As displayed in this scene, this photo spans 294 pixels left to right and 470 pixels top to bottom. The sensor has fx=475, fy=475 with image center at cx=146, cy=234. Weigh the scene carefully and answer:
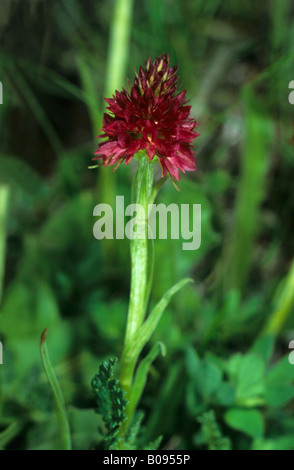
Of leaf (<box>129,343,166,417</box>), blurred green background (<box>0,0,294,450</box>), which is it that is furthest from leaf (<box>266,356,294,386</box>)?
leaf (<box>129,343,166,417</box>)

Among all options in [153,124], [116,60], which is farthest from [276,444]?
[116,60]

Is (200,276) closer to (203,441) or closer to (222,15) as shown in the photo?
(203,441)

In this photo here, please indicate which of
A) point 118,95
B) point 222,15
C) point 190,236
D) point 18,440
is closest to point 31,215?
point 190,236

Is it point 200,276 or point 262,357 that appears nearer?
point 262,357

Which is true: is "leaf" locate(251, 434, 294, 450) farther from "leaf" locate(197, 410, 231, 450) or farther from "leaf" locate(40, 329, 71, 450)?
"leaf" locate(40, 329, 71, 450)

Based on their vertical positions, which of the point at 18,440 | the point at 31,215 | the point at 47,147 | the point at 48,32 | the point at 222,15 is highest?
the point at 222,15

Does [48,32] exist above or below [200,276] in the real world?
above

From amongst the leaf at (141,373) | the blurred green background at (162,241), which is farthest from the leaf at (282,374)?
the leaf at (141,373)
